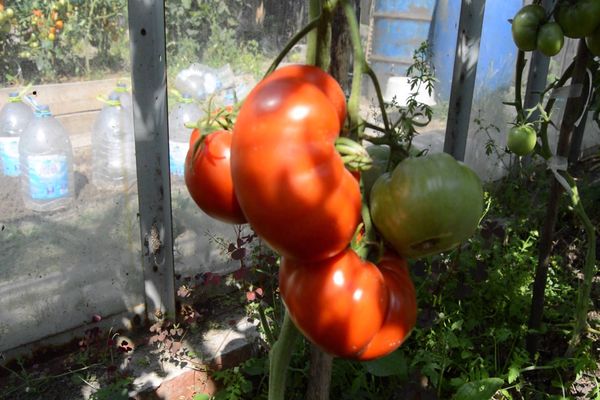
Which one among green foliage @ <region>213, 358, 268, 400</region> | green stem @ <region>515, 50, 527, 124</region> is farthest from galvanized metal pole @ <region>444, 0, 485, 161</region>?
green foliage @ <region>213, 358, 268, 400</region>

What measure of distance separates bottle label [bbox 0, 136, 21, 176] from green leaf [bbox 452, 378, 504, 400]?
1460mm

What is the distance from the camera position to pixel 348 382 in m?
1.88

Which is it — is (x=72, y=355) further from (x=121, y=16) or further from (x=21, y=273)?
(x=121, y=16)

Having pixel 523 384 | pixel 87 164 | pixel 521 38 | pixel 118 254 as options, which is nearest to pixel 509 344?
pixel 523 384

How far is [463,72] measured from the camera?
7.92ft

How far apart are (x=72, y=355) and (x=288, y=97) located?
1760 millimetres

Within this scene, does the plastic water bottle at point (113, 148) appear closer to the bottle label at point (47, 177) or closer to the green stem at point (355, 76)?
the bottle label at point (47, 177)

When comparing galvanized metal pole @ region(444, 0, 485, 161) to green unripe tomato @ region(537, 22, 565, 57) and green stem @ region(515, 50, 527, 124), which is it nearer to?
green stem @ region(515, 50, 527, 124)

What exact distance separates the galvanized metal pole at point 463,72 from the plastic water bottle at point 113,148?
1355 mm

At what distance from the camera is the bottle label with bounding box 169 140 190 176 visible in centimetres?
209

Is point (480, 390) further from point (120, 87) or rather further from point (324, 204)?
point (120, 87)

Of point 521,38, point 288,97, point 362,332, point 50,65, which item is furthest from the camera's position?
point 50,65

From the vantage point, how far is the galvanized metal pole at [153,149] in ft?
5.81

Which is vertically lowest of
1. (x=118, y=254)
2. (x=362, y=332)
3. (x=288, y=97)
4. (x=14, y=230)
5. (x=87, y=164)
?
(x=118, y=254)
